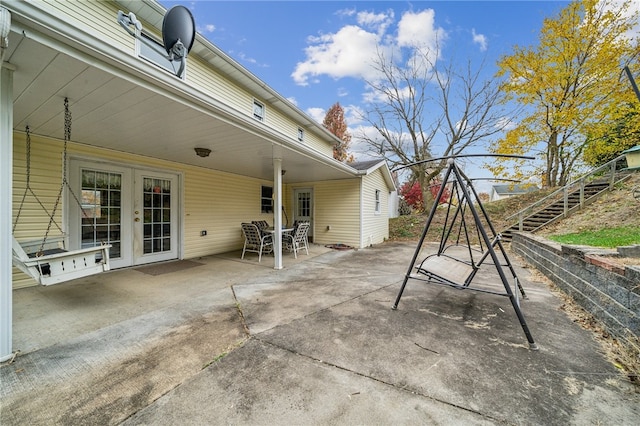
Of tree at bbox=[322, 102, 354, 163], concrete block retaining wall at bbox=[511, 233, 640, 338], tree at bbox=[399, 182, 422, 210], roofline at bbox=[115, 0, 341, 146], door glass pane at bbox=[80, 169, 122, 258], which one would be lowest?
concrete block retaining wall at bbox=[511, 233, 640, 338]

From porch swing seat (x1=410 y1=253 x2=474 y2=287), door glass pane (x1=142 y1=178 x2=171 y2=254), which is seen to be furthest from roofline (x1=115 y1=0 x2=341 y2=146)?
porch swing seat (x1=410 y1=253 x2=474 y2=287)

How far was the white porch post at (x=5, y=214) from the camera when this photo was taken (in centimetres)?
190

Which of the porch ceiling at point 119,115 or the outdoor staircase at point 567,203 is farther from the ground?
the porch ceiling at point 119,115

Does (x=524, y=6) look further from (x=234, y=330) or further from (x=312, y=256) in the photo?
(x=234, y=330)

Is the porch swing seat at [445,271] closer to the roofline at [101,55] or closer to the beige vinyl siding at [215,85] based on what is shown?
the roofline at [101,55]

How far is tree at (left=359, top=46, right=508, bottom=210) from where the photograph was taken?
1238 cm

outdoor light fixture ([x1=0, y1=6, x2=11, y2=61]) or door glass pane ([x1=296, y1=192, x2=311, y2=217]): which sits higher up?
outdoor light fixture ([x1=0, y1=6, x2=11, y2=61])

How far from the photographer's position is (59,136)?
4.03 meters

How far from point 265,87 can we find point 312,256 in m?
5.94

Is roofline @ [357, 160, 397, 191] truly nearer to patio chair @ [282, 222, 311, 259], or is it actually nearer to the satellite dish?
patio chair @ [282, 222, 311, 259]

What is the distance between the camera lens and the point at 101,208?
186 inches

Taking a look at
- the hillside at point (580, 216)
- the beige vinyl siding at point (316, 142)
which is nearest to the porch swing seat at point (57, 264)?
the hillside at point (580, 216)

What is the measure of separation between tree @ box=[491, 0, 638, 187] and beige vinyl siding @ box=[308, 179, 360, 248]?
24.3 feet

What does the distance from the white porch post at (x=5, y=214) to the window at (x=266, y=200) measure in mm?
6738
